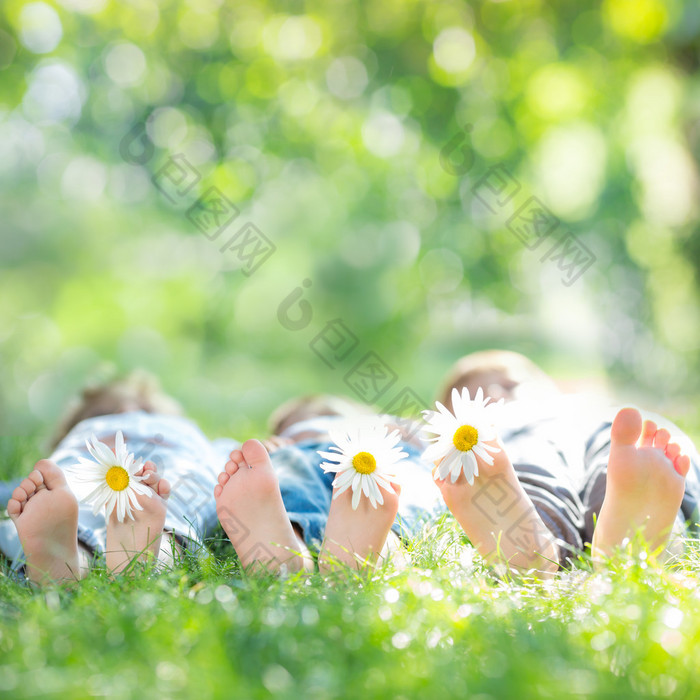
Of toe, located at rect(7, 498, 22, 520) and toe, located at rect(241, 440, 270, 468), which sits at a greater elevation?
toe, located at rect(241, 440, 270, 468)

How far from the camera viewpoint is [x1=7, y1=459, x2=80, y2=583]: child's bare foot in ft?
3.23

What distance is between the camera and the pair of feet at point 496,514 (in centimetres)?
97

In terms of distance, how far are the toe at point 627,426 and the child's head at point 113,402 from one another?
1.40 metres

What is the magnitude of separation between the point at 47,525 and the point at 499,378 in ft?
4.16

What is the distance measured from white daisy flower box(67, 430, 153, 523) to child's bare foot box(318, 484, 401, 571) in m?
0.27

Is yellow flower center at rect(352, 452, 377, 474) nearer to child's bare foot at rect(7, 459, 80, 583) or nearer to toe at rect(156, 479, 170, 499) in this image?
toe at rect(156, 479, 170, 499)

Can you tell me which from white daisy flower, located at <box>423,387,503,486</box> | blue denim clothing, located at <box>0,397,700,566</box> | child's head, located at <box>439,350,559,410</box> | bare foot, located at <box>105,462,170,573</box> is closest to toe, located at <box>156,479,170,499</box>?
bare foot, located at <box>105,462,170,573</box>

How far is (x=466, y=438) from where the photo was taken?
0.98m

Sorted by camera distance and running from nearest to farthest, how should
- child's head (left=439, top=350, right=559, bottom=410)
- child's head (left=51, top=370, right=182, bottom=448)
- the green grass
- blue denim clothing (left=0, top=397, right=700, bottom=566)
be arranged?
1. the green grass
2. blue denim clothing (left=0, top=397, right=700, bottom=566)
3. child's head (left=439, top=350, right=559, bottom=410)
4. child's head (left=51, top=370, right=182, bottom=448)

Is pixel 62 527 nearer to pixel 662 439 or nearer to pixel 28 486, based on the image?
pixel 28 486

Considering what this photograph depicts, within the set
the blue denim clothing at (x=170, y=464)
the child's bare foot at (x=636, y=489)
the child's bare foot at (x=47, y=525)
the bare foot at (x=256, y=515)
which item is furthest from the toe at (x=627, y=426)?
the child's bare foot at (x=47, y=525)


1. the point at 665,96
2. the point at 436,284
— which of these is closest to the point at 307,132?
the point at 436,284

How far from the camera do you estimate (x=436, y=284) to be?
18.0 feet

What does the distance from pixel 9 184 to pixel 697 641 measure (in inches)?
234
